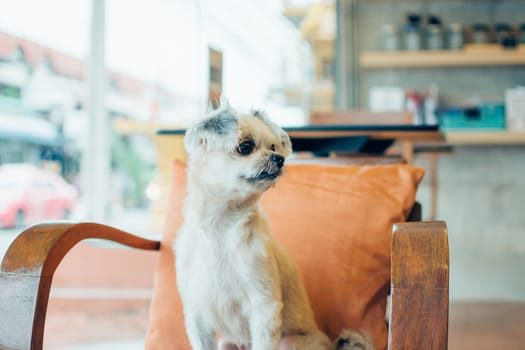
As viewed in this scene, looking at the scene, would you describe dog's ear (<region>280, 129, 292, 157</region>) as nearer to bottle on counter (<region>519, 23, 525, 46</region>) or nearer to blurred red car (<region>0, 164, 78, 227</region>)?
blurred red car (<region>0, 164, 78, 227</region>)

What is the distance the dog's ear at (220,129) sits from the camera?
94 cm

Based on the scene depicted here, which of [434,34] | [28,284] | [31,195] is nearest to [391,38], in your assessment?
[434,34]

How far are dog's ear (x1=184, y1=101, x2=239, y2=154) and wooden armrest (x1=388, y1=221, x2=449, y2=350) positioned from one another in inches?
13.0

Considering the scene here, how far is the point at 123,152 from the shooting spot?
3.29 m

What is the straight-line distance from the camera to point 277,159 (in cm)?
92

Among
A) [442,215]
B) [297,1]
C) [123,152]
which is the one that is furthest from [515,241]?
[123,152]

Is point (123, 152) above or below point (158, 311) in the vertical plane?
above

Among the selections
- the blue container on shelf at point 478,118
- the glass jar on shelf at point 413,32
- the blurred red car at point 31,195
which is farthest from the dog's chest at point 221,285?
the glass jar on shelf at point 413,32

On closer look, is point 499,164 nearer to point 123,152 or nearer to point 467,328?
point 467,328

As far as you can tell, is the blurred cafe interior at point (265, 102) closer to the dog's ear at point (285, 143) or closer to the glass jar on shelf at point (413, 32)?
the glass jar on shelf at point (413, 32)

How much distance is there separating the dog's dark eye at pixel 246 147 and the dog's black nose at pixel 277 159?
0.20 feet

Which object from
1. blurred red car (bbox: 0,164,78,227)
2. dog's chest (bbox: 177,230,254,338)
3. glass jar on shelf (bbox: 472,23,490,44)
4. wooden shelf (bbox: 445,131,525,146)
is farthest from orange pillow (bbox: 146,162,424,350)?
glass jar on shelf (bbox: 472,23,490,44)

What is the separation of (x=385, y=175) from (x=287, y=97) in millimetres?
3050

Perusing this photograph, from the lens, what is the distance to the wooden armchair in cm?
76
